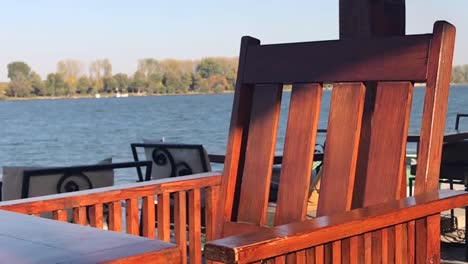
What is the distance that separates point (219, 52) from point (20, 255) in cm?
4749

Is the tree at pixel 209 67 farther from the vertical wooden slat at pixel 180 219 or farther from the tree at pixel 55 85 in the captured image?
the vertical wooden slat at pixel 180 219

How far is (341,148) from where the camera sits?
1.99 metres

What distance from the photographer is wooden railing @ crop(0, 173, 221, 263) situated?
199cm

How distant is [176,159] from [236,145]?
1.77 meters

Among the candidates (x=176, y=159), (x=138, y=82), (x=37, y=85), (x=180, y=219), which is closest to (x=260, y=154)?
(x=180, y=219)

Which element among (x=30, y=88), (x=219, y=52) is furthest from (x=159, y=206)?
(x=30, y=88)

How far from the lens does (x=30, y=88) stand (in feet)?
213

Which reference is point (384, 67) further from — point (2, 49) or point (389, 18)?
point (2, 49)

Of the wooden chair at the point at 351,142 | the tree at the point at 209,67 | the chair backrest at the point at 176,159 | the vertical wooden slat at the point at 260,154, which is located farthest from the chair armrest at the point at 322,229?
the tree at the point at 209,67

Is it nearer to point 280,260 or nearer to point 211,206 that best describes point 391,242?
point 280,260

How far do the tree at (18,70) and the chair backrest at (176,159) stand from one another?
52.2 metres

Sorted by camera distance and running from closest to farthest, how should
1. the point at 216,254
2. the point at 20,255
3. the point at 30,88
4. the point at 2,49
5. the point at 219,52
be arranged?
the point at 20,255
the point at 216,254
the point at 219,52
the point at 2,49
the point at 30,88

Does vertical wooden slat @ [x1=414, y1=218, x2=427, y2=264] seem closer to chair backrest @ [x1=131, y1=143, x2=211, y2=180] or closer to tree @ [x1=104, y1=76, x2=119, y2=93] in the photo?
chair backrest @ [x1=131, y1=143, x2=211, y2=180]

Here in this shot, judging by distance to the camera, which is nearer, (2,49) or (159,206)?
(159,206)
